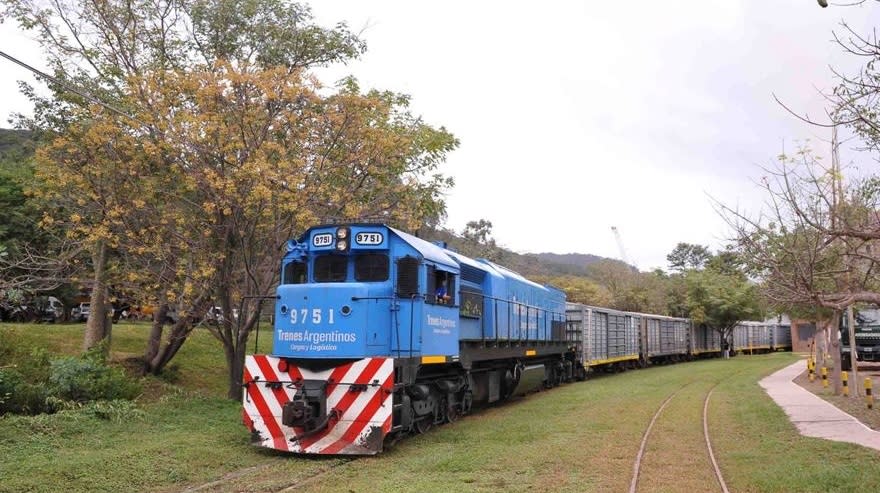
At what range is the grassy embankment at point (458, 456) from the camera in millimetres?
8328

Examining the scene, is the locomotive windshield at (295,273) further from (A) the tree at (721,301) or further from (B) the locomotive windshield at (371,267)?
(A) the tree at (721,301)

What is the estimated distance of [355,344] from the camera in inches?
412

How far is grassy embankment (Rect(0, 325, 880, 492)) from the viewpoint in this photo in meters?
8.33

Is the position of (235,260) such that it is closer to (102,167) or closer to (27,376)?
(102,167)

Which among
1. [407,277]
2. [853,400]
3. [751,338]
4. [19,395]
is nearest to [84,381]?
[19,395]

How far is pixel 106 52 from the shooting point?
53.2ft

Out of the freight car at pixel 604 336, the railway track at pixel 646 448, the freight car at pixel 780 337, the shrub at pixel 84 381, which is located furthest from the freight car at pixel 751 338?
the shrub at pixel 84 381

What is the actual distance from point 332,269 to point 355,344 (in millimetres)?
1399

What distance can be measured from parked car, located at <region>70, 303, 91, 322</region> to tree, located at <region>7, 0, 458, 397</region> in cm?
2318

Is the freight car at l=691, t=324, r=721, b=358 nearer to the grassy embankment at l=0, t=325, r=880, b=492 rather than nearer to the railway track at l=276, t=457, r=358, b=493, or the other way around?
the grassy embankment at l=0, t=325, r=880, b=492

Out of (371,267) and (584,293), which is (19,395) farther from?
(584,293)

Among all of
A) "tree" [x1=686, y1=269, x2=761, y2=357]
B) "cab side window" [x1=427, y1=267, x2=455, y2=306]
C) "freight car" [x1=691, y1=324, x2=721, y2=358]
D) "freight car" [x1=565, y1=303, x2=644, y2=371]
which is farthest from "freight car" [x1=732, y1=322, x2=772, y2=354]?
"cab side window" [x1=427, y1=267, x2=455, y2=306]

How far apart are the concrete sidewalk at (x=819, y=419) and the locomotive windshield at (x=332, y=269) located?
862 cm

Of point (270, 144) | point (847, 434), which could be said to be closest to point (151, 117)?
point (270, 144)
